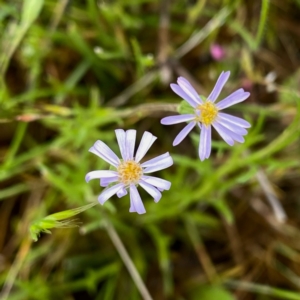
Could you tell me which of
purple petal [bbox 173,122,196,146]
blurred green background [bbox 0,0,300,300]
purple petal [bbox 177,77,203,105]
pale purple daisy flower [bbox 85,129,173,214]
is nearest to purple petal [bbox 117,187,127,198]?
pale purple daisy flower [bbox 85,129,173,214]

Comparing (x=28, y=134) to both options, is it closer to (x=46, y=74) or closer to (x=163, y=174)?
(x=46, y=74)

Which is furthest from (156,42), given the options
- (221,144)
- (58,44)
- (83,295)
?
(83,295)

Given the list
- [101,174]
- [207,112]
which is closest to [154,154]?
[207,112]

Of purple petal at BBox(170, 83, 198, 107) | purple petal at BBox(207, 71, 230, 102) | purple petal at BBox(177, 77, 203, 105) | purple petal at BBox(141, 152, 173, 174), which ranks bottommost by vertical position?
purple petal at BBox(141, 152, 173, 174)

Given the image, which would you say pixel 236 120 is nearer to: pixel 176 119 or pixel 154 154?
pixel 176 119

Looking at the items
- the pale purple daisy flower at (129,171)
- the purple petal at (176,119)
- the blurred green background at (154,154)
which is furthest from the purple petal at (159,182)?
the blurred green background at (154,154)

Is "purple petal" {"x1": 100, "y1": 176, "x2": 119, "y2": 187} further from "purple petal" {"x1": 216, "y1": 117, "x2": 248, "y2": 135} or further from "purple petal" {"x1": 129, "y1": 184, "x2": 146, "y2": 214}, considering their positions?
"purple petal" {"x1": 216, "y1": 117, "x2": 248, "y2": 135}

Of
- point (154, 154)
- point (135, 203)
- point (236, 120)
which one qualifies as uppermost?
point (154, 154)
